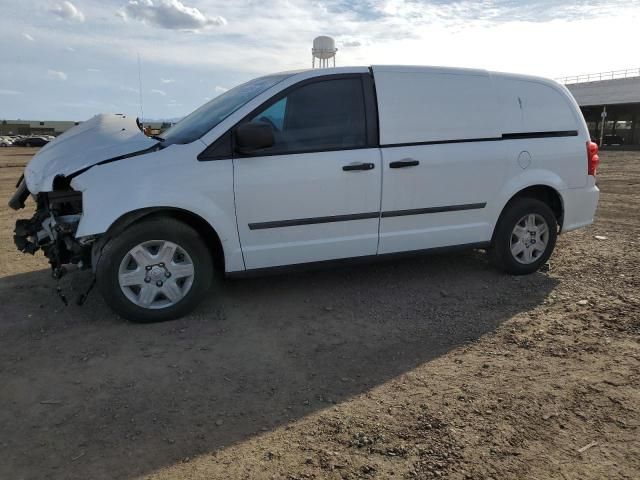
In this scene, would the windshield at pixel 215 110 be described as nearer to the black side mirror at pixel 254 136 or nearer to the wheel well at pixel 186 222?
the black side mirror at pixel 254 136

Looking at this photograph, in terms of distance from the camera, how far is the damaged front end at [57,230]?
4152 mm

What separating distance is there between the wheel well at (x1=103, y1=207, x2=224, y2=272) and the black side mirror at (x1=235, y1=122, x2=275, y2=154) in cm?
68

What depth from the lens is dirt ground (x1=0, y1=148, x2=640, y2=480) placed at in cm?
257

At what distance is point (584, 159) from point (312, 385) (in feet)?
12.6

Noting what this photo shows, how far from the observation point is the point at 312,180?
4.35m

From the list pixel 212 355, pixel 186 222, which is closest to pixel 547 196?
pixel 186 222

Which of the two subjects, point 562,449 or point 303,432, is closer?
point 562,449

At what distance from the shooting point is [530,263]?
5.35m

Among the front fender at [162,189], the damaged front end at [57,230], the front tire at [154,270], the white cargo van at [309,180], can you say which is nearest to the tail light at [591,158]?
the white cargo van at [309,180]

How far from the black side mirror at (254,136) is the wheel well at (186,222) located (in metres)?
0.68

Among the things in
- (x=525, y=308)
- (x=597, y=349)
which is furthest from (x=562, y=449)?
(x=525, y=308)

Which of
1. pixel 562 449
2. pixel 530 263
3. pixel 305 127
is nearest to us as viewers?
pixel 562 449

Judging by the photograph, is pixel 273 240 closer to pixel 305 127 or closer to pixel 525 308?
pixel 305 127

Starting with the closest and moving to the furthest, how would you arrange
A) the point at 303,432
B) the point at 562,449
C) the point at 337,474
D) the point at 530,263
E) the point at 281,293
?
the point at 337,474
the point at 562,449
the point at 303,432
the point at 281,293
the point at 530,263
